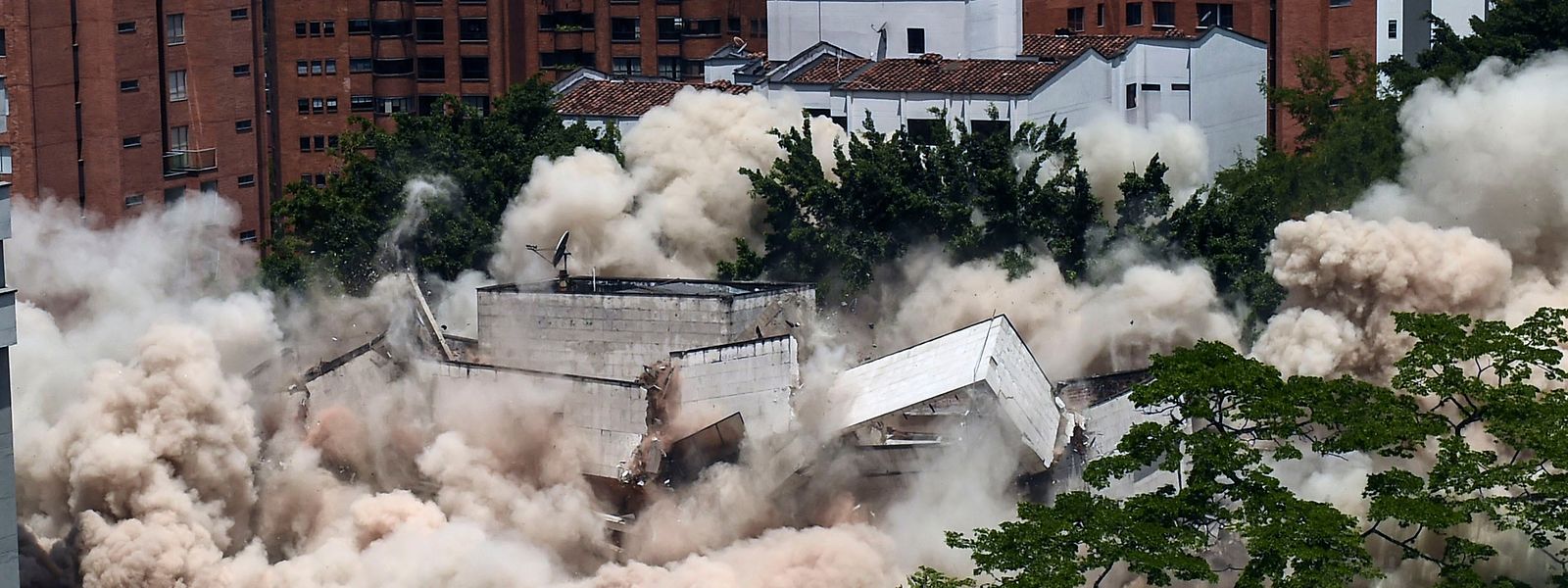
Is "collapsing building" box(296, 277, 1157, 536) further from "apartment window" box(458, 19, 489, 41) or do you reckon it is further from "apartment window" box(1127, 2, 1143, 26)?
"apartment window" box(458, 19, 489, 41)

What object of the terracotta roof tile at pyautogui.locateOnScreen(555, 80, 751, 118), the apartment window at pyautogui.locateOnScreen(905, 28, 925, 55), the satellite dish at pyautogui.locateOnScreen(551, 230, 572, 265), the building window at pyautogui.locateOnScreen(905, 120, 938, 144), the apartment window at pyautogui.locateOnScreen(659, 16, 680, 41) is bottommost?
the satellite dish at pyautogui.locateOnScreen(551, 230, 572, 265)

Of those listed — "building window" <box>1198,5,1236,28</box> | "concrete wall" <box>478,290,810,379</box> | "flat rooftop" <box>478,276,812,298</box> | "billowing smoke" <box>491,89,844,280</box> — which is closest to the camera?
"concrete wall" <box>478,290,810,379</box>

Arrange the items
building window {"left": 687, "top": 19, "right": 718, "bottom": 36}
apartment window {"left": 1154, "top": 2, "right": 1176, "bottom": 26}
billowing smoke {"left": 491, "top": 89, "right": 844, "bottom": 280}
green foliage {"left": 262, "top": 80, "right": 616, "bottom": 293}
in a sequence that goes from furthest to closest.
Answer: building window {"left": 687, "top": 19, "right": 718, "bottom": 36}, apartment window {"left": 1154, "top": 2, "right": 1176, "bottom": 26}, green foliage {"left": 262, "top": 80, "right": 616, "bottom": 293}, billowing smoke {"left": 491, "top": 89, "right": 844, "bottom": 280}

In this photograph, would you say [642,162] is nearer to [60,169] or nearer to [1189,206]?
[1189,206]

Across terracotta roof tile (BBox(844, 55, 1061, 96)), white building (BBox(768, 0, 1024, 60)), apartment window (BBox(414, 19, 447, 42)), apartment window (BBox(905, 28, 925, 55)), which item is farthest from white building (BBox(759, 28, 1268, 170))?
apartment window (BBox(414, 19, 447, 42))

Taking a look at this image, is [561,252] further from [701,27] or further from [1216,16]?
[701,27]

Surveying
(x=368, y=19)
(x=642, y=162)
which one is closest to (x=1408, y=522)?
(x=642, y=162)
